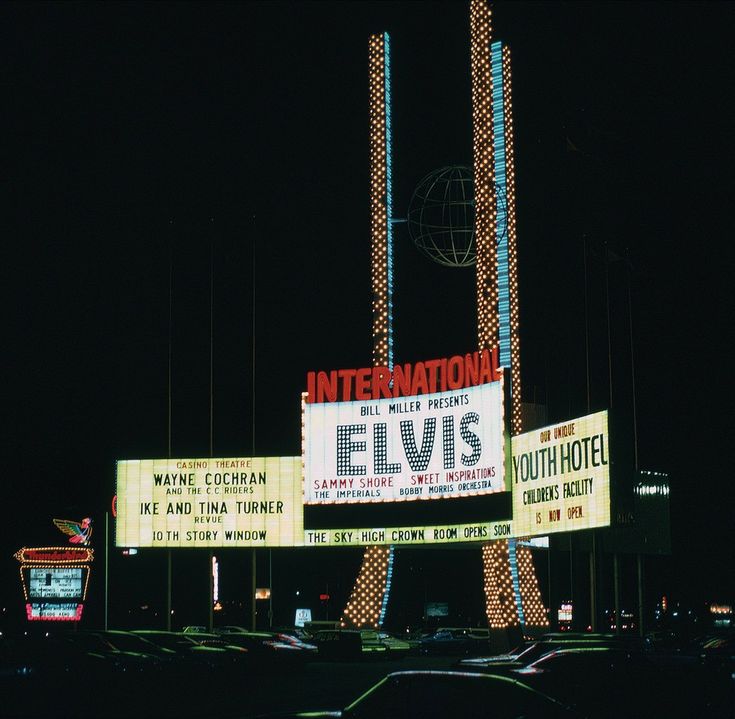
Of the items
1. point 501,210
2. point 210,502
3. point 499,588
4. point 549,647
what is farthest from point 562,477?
point 210,502

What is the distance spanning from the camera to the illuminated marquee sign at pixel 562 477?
101 feet

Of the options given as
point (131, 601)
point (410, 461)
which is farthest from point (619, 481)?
point (131, 601)

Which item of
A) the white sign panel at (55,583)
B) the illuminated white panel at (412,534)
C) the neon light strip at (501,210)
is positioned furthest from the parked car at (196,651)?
the white sign panel at (55,583)

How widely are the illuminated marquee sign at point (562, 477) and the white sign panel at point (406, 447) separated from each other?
4.16 ft

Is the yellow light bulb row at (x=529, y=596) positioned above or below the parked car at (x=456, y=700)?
below

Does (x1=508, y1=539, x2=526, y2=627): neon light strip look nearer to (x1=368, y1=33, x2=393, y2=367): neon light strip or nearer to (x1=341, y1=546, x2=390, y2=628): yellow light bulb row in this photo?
(x1=341, y1=546, x2=390, y2=628): yellow light bulb row

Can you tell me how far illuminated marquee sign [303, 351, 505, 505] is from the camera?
124 feet

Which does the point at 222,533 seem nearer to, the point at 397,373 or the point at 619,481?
the point at 397,373

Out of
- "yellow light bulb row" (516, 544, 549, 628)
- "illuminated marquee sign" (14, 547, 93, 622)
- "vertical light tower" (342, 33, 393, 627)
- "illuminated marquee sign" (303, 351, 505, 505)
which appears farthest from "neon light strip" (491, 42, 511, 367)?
"illuminated marquee sign" (14, 547, 93, 622)

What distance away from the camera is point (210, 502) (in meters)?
42.8

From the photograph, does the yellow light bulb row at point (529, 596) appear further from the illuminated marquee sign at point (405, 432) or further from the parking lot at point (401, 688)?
the parking lot at point (401, 688)

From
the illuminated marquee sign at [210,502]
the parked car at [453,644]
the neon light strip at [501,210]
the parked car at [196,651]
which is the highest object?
the neon light strip at [501,210]

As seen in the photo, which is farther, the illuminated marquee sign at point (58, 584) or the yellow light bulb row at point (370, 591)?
the illuminated marquee sign at point (58, 584)

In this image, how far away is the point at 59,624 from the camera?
170 feet
